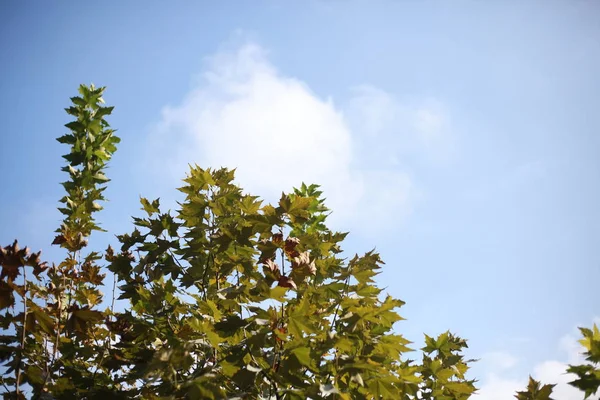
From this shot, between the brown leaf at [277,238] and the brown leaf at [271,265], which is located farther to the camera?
the brown leaf at [277,238]

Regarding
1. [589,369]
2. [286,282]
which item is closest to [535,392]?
[589,369]

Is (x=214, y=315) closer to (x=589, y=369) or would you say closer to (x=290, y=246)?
(x=290, y=246)

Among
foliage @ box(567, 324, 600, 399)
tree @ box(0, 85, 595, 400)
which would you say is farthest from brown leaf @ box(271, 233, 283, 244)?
foliage @ box(567, 324, 600, 399)

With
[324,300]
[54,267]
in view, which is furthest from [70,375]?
[324,300]

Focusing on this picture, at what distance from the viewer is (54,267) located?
446 centimetres

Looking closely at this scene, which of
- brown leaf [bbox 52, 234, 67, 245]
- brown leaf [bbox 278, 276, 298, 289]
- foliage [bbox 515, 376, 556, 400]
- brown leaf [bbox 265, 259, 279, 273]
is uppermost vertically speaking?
brown leaf [bbox 52, 234, 67, 245]

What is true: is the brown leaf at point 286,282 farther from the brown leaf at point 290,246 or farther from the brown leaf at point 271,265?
the brown leaf at point 290,246

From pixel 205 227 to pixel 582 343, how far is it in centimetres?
344

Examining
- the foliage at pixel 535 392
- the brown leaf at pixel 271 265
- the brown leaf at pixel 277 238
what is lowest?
the foliage at pixel 535 392

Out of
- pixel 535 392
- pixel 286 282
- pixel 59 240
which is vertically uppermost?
pixel 59 240

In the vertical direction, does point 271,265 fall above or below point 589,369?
above

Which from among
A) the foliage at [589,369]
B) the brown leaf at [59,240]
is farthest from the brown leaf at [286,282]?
the brown leaf at [59,240]

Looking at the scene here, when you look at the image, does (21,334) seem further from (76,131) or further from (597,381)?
(597,381)

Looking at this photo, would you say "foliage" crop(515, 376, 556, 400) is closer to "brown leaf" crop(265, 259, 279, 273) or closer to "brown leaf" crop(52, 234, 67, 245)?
"brown leaf" crop(265, 259, 279, 273)
